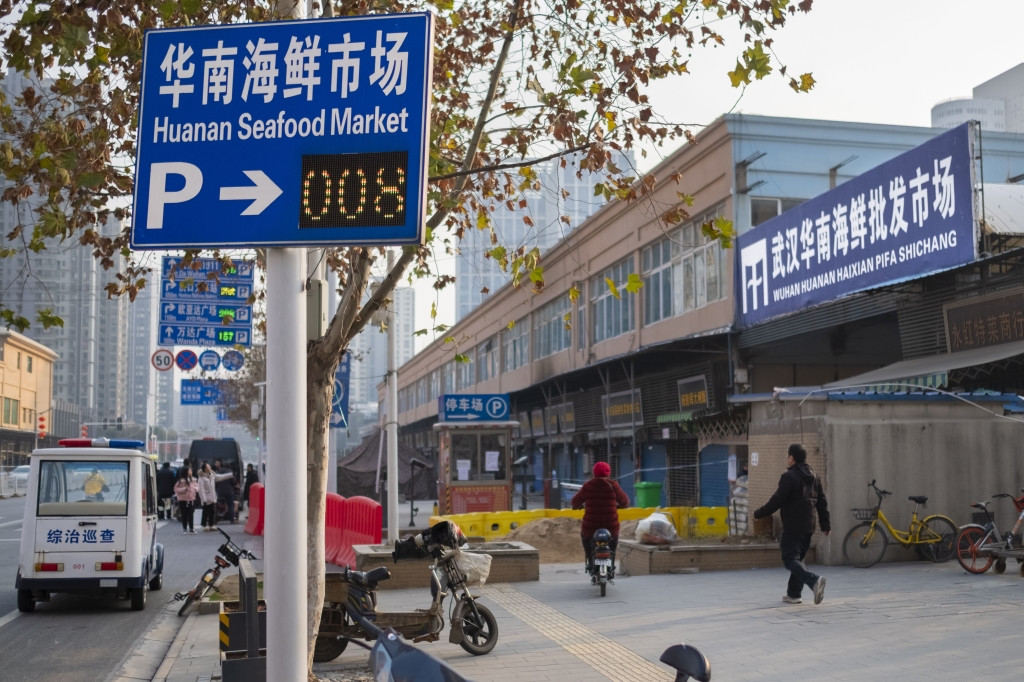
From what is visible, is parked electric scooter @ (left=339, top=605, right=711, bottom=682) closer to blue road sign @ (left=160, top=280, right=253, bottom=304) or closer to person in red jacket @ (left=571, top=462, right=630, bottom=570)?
person in red jacket @ (left=571, top=462, right=630, bottom=570)

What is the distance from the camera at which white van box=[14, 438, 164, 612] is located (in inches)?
512

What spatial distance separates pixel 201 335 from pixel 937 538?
15.2 meters

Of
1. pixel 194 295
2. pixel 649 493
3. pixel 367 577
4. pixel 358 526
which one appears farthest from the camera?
pixel 649 493

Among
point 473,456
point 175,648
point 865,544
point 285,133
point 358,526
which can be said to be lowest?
point 175,648

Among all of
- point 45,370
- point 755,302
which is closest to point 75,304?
point 45,370

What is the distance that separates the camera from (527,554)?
47.3 feet

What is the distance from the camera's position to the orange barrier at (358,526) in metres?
18.0

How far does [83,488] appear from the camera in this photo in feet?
44.3

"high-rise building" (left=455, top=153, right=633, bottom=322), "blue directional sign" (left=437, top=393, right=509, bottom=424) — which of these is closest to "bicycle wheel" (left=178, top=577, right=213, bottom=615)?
"high-rise building" (left=455, top=153, right=633, bottom=322)

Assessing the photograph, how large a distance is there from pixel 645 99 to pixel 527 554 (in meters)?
7.74

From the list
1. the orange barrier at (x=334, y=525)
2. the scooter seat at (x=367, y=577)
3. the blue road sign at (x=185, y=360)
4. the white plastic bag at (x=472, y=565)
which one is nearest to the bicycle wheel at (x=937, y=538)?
the white plastic bag at (x=472, y=565)

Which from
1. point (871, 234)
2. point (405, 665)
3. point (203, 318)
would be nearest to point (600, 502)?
point (871, 234)

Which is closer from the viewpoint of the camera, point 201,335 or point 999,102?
point 201,335

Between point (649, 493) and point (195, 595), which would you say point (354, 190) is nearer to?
point (195, 595)
